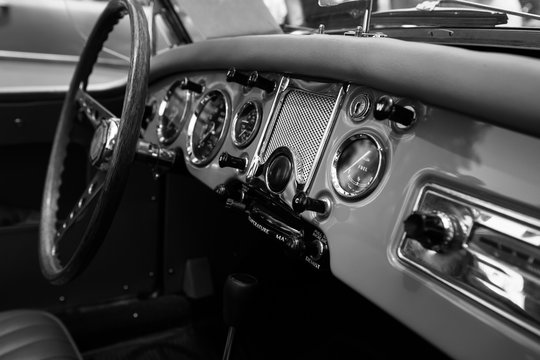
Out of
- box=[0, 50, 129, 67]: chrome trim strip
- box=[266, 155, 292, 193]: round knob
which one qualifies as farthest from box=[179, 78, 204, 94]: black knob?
box=[0, 50, 129, 67]: chrome trim strip

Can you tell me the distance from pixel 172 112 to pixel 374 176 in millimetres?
859

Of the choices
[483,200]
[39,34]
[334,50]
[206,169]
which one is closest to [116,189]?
[206,169]

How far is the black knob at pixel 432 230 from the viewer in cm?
61

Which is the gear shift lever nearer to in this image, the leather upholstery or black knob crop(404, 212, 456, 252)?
the leather upholstery

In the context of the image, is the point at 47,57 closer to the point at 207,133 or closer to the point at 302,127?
the point at 207,133

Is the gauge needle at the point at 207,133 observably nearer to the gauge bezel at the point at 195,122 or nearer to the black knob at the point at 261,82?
the gauge bezel at the point at 195,122

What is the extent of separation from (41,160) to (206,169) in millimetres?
870

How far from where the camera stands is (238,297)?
1021 millimetres

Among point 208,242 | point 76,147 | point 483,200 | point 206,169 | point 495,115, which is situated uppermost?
point 495,115

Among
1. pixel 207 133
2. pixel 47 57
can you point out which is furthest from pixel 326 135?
pixel 47 57

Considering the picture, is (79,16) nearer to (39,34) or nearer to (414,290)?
(39,34)

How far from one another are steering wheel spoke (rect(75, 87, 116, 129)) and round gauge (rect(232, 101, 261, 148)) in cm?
30

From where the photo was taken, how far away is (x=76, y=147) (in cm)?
176

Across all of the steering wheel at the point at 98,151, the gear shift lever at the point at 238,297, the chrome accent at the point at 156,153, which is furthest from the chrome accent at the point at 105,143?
the gear shift lever at the point at 238,297
